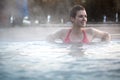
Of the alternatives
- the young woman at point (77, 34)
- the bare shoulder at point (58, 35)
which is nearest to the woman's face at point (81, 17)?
the young woman at point (77, 34)

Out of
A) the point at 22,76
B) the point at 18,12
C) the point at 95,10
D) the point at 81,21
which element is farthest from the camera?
the point at 95,10

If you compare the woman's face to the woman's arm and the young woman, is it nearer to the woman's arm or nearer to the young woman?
the young woman

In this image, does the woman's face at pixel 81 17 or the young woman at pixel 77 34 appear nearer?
the woman's face at pixel 81 17

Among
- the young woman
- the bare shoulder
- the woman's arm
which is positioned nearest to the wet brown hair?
the young woman

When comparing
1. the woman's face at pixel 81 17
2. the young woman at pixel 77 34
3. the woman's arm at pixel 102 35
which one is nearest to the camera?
the woman's face at pixel 81 17

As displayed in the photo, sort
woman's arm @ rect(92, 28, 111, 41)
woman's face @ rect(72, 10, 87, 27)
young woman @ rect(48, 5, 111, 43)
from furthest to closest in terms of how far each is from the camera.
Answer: woman's arm @ rect(92, 28, 111, 41), young woman @ rect(48, 5, 111, 43), woman's face @ rect(72, 10, 87, 27)

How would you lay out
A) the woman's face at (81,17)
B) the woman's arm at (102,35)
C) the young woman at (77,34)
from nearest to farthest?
the woman's face at (81,17)
the young woman at (77,34)
the woman's arm at (102,35)

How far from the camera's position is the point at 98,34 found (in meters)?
5.59

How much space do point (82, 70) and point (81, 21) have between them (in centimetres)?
294

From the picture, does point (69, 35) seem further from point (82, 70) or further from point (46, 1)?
point (46, 1)

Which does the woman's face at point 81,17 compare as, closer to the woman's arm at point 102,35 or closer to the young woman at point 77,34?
the young woman at point 77,34

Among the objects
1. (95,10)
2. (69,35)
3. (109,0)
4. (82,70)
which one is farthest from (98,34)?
(95,10)

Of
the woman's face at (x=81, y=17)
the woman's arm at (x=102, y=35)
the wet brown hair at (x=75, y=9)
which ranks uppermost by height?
the wet brown hair at (x=75, y=9)

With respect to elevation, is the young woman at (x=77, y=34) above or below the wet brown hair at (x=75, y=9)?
below
